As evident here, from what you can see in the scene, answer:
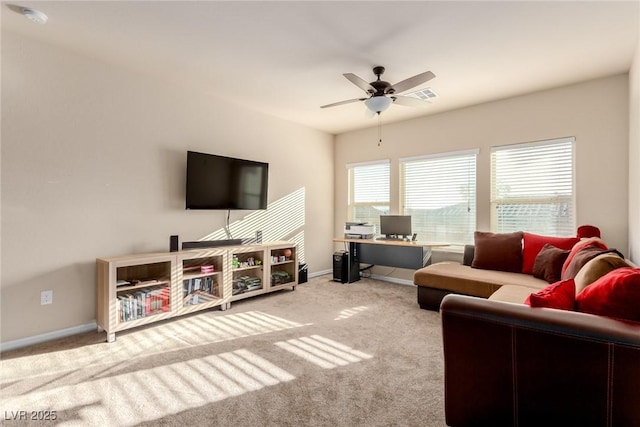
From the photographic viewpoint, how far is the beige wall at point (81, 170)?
254cm

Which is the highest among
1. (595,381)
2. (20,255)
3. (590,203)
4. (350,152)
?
(350,152)

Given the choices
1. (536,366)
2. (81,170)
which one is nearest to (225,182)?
(81,170)

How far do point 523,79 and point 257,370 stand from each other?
3.95m

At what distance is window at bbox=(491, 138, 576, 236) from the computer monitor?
1.11 m

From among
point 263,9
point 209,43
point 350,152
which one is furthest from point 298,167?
point 263,9

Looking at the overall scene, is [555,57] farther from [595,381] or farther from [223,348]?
[223,348]

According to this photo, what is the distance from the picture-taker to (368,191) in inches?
213

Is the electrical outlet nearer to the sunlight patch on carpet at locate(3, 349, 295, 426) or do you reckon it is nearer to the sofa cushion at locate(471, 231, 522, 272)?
the sunlight patch on carpet at locate(3, 349, 295, 426)

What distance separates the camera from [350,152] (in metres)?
5.58

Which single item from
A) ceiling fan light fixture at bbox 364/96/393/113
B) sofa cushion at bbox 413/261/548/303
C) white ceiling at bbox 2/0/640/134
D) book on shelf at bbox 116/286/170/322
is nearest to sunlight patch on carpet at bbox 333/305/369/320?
sofa cushion at bbox 413/261/548/303

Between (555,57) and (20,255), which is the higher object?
(555,57)

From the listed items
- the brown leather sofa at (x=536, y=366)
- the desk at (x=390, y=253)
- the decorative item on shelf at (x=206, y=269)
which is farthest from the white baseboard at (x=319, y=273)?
the brown leather sofa at (x=536, y=366)

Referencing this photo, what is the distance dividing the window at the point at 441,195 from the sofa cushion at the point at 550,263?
120 centimetres

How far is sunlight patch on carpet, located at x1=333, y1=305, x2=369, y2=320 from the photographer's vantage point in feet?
10.8
